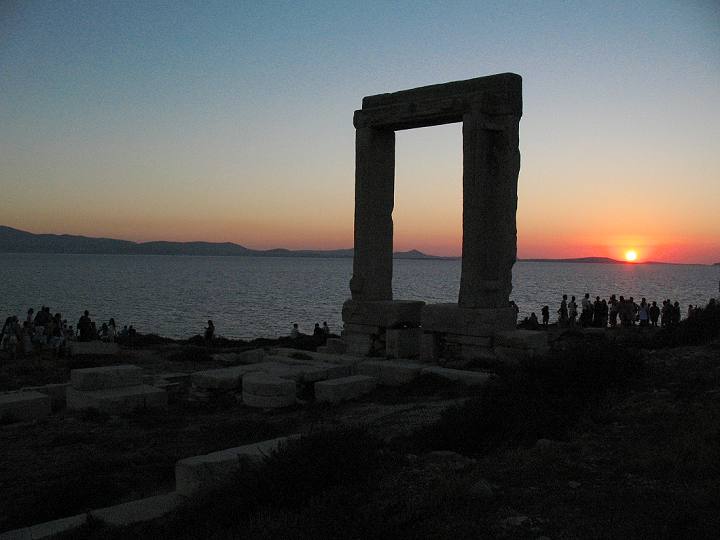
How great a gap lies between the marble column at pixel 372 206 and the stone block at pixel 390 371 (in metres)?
2.33

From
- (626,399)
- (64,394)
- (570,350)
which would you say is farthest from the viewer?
(64,394)

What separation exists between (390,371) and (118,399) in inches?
185

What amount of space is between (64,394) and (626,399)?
8.99 m

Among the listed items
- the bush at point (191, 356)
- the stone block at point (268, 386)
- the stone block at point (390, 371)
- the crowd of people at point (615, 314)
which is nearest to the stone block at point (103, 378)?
the stone block at point (268, 386)

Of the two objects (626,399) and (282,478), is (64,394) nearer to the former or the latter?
(282,478)

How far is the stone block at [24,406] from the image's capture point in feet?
31.1

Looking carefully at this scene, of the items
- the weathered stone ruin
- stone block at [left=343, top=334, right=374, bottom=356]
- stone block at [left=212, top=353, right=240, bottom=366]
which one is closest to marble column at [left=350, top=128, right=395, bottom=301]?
the weathered stone ruin

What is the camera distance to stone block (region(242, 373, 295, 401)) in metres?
10.3

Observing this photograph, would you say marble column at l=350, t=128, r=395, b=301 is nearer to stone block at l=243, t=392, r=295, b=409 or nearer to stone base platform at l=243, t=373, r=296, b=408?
Answer: stone base platform at l=243, t=373, r=296, b=408

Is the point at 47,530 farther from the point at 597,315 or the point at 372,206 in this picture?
the point at 597,315

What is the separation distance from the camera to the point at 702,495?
4.75 meters

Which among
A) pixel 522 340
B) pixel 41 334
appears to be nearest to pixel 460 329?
pixel 522 340

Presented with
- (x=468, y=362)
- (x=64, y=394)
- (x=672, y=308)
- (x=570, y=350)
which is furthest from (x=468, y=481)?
(x=672, y=308)

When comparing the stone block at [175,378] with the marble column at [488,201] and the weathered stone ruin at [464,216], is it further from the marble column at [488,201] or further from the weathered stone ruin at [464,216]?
the marble column at [488,201]
